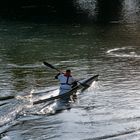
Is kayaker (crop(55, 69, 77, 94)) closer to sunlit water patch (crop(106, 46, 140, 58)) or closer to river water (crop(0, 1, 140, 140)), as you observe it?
river water (crop(0, 1, 140, 140))

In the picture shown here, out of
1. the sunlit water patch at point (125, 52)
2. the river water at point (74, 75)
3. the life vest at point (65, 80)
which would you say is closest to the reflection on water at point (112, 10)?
the river water at point (74, 75)

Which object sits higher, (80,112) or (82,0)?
(82,0)

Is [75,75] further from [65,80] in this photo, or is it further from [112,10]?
[112,10]

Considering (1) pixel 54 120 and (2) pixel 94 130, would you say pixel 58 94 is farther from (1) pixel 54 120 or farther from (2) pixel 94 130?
(2) pixel 94 130

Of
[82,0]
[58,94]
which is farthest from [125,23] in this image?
[58,94]

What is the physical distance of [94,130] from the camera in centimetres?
2227

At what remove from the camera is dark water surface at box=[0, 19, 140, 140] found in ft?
73.5

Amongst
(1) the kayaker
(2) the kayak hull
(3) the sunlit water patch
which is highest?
(3) the sunlit water patch

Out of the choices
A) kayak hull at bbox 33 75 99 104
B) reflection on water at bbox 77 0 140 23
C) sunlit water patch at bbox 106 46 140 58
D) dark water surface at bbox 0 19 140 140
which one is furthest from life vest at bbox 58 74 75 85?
reflection on water at bbox 77 0 140 23

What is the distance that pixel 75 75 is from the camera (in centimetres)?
3400

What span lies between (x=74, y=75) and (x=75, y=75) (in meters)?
0.08

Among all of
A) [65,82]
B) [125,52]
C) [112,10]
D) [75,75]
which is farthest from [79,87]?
[112,10]

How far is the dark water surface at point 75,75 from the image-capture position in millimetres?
22391

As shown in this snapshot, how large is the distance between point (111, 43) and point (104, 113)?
68.4ft
